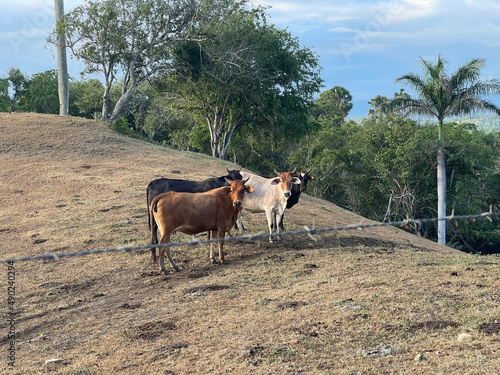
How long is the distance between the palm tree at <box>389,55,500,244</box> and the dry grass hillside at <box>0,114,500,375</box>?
14.3 metres

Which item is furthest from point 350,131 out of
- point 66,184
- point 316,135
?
point 66,184

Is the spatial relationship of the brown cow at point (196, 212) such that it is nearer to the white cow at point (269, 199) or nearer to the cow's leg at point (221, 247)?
the cow's leg at point (221, 247)

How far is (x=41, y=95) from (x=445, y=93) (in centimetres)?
3292

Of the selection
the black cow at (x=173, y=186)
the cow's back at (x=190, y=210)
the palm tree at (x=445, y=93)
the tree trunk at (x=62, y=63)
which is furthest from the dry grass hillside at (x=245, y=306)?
the tree trunk at (x=62, y=63)

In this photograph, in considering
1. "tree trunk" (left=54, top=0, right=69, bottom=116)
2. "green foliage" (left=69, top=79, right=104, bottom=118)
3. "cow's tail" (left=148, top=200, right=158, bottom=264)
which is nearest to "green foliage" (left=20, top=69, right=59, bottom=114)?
"green foliage" (left=69, top=79, right=104, bottom=118)

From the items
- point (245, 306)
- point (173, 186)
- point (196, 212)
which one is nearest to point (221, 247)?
point (196, 212)

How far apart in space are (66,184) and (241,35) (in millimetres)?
15988

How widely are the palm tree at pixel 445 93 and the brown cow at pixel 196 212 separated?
17.6 metres

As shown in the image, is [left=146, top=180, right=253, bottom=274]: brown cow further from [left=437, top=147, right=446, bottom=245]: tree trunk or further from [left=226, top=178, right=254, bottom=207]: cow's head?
[left=437, top=147, right=446, bottom=245]: tree trunk

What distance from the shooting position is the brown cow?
37.1 ft

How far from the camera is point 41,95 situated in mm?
46156

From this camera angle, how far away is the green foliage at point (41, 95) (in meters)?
45.3

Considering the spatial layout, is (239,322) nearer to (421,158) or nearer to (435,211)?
(421,158)

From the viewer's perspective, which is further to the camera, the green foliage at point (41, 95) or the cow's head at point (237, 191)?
the green foliage at point (41, 95)
